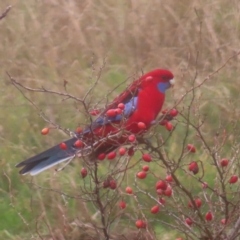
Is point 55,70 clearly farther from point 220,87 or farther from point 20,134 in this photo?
point 220,87

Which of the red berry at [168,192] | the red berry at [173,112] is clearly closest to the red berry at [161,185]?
the red berry at [168,192]

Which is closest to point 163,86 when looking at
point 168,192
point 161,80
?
point 161,80

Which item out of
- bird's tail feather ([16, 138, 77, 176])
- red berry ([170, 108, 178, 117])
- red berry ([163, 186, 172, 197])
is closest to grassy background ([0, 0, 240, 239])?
→ bird's tail feather ([16, 138, 77, 176])

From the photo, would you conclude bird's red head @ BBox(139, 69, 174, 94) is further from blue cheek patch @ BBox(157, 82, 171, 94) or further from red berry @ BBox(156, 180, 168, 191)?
red berry @ BBox(156, 180, 168, 191)

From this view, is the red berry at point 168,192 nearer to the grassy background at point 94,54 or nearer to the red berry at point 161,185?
the red berry at point 161,185

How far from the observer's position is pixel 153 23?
5434mm

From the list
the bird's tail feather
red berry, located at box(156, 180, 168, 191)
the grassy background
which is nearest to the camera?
red berry, located at box(156, 180, 168, 191)

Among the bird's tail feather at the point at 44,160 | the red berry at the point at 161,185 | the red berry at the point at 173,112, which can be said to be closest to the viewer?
the red berry at the point at 161,185

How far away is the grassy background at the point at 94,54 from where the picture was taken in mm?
4238

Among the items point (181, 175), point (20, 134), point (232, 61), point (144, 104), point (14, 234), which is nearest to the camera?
point (144, 104)

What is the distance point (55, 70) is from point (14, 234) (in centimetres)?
174

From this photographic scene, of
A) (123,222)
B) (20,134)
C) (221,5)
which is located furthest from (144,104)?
(221,5)

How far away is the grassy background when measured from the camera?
4.24 m

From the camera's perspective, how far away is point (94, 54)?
5078mm
